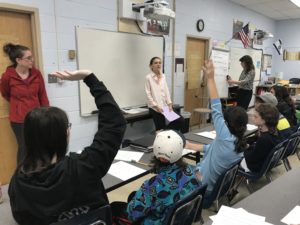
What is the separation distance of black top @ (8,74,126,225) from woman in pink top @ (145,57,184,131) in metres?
2.92

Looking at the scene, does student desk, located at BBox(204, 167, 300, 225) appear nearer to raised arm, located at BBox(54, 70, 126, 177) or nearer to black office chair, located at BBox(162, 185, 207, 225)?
black office chair, located at BBox(162, 185, 207, 225)

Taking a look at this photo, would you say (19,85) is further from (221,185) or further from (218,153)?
(221,185)

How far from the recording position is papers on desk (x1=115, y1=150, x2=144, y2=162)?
2094 millimetres

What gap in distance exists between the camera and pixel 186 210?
56.6 inches

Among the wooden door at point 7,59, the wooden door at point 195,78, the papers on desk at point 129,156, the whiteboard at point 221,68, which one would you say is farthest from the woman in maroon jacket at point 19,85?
the whiteboard at point 221,68

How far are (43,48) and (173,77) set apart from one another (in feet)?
8.59

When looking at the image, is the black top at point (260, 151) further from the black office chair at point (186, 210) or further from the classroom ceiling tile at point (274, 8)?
the classroom ceiling tile at point (274, 8)

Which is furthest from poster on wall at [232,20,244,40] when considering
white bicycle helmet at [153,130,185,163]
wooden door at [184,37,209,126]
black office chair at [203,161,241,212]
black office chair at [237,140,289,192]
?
white bicycle helmet at [153,130,185,163]

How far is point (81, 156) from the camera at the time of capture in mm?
1038

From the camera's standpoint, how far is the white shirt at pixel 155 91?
4.05 meters

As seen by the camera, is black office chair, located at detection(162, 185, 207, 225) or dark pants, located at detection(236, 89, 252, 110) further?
dark pants, located at detection(236, 89, 252, 110)

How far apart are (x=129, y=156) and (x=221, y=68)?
475 centimetres

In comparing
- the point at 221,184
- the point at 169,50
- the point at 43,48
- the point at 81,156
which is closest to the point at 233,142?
the point at 221,184

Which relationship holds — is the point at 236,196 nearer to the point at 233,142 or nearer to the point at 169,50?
the point at 233,142
